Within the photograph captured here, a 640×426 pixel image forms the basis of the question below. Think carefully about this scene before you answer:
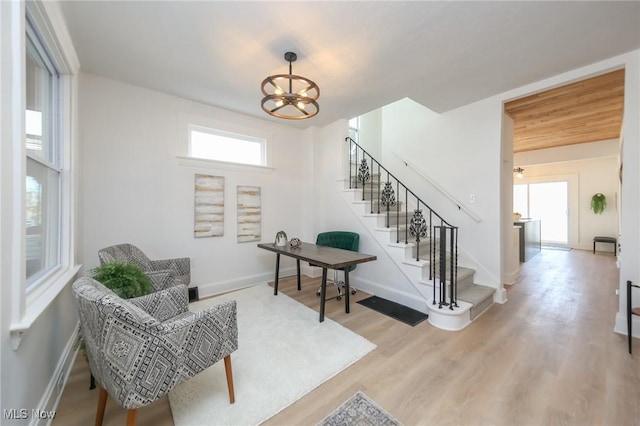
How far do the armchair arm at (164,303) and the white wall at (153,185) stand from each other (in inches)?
64.1

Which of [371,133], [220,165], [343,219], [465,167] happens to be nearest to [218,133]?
[220,165]

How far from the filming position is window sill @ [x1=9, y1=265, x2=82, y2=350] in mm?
1160

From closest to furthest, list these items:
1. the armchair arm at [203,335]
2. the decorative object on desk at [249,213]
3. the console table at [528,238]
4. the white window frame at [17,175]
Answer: the white window frame at [17,175] < the armchair arm at [203,335] < the decorative object on desk at [249,213] < the console table at [528,238]

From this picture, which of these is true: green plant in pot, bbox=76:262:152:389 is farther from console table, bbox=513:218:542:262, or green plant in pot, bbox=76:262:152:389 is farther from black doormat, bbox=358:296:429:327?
console table, bbox=513:218:542:262

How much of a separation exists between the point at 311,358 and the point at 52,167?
264cm

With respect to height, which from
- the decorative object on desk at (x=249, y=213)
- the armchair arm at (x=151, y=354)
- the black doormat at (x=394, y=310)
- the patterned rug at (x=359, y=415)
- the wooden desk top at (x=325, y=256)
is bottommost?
the patterned rug at (x=359, y=415)

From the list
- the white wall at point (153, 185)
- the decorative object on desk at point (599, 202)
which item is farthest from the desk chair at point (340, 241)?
the decorative object on desk at point (599, 202)

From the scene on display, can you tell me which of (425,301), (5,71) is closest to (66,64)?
(5,71)

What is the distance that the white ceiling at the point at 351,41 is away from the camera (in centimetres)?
192

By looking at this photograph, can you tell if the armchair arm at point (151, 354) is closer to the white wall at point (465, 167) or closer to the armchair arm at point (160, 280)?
the armchair arm at point (160, 280)

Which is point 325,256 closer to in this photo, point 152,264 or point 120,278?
point 120,278

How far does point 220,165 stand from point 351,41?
98.7 inches

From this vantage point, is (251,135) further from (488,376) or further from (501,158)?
(488,376)

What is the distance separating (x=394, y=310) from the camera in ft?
10.2
